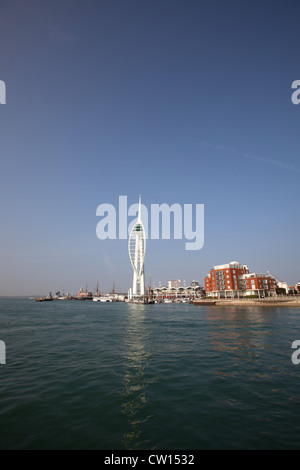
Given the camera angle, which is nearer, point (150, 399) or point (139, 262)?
point (150, 399)

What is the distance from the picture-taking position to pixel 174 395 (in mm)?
10211

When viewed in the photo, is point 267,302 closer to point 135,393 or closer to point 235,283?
point 235,283

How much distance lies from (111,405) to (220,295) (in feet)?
352

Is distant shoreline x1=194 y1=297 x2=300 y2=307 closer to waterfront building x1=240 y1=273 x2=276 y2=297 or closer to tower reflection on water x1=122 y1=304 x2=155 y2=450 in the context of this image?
waterfront building x1=240 y1=273 x2=276 y2=297

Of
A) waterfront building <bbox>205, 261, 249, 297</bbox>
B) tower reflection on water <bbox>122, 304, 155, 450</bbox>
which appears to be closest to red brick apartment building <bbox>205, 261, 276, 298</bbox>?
waterfront building <bbox>205, 261, 249, 297</bbox>

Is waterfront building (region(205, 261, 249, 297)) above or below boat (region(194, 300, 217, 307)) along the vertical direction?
above

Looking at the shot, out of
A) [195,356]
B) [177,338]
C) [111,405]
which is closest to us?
[111,405]

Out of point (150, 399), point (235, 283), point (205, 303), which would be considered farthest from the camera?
point (235, 283)

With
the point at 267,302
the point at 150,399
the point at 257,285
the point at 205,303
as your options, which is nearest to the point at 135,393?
the point at 150,399

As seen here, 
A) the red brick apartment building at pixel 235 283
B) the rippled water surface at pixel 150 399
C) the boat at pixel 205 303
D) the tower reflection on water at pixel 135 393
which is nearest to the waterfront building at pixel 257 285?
the red brick apartment building at pixel 235 283

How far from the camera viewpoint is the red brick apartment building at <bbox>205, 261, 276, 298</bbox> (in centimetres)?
10162

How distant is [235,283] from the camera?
106 metres
